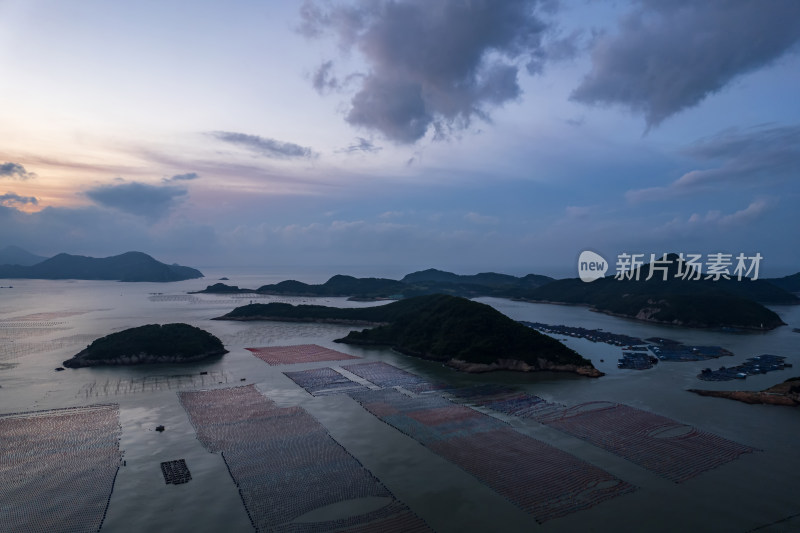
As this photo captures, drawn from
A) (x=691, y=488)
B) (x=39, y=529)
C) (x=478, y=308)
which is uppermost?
(x=478, y=308)

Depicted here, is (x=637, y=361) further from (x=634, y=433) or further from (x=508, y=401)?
(x=634, y=433)

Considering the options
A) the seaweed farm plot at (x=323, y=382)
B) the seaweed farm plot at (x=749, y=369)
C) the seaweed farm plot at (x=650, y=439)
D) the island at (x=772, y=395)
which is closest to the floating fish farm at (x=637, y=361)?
the seaweed farm plot at (x=749, y=369)

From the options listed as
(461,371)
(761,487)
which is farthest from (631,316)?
(761,487)

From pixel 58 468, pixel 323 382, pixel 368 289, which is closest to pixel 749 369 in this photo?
pixel 323 382

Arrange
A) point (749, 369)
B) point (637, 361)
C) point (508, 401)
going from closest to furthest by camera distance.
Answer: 1. point (508, 401)
2. point (749, 369)
3. point (637, 361)

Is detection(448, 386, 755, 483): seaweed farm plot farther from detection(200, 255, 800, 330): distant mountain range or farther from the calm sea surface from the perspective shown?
detection(200, 255, 800, 330): distant mountain range

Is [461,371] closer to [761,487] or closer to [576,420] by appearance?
[576,420]
